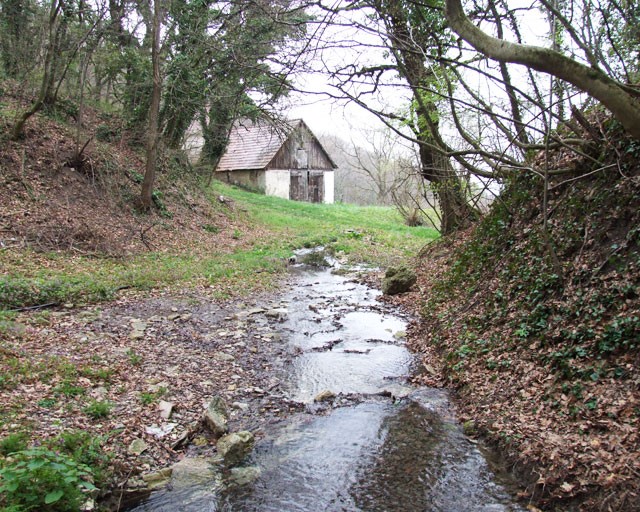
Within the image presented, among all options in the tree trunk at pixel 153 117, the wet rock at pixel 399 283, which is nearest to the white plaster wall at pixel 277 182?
the tree trunk at pixel 153 117

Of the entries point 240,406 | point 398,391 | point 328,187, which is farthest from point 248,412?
point 328,187

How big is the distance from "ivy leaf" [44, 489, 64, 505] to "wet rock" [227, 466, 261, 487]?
1.46 meters

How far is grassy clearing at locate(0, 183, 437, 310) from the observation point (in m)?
8.68

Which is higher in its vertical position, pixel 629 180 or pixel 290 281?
pixel 629 180

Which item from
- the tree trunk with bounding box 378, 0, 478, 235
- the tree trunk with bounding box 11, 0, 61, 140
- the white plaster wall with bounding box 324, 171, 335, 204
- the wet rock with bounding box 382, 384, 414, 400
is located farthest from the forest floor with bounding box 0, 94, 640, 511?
the white plaster wall with bounding box 324, 171, 335, 204

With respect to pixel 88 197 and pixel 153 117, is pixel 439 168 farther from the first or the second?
pixel 88 197

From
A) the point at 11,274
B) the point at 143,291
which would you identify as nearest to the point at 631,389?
the point at 143,291

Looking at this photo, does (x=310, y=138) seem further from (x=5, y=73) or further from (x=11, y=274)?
(x=11, y=274)

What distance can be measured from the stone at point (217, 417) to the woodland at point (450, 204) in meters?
0.67

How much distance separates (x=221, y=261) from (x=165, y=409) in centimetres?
833

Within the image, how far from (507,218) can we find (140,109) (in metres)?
15.6

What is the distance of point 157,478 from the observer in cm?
434

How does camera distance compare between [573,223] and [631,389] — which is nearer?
[631,389]

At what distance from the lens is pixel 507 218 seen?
29.8 ft
